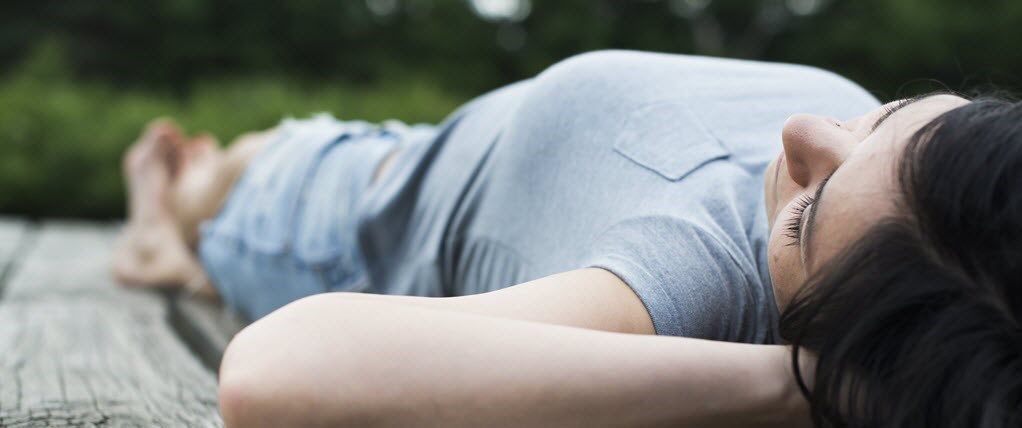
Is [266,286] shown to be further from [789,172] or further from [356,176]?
[789,172]

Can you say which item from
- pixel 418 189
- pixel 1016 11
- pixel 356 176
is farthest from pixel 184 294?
pixel 1016 11

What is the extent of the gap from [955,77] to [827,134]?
483 inches

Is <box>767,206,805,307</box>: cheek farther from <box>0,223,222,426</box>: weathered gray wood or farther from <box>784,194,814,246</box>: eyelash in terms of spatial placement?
<box>0,223,222,426</box>: weathered gray wood

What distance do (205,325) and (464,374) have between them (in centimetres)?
121

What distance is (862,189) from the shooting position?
79 centimetres

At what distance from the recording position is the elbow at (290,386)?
0.70m

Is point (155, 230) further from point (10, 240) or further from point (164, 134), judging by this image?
point (10, 240)

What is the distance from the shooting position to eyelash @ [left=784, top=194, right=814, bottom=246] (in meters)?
0.85

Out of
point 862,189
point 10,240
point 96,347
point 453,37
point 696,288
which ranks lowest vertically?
point 453,37

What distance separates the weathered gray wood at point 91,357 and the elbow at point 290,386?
0.37 metres

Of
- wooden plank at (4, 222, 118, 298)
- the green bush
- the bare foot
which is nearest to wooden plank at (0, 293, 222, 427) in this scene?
wooden plank at (4, 222, 118, 298)

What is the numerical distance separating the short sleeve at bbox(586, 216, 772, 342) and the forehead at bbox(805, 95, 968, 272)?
0.43ft

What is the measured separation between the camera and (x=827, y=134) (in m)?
0.88

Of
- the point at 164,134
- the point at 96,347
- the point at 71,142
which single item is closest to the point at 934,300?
the point at 96,347
